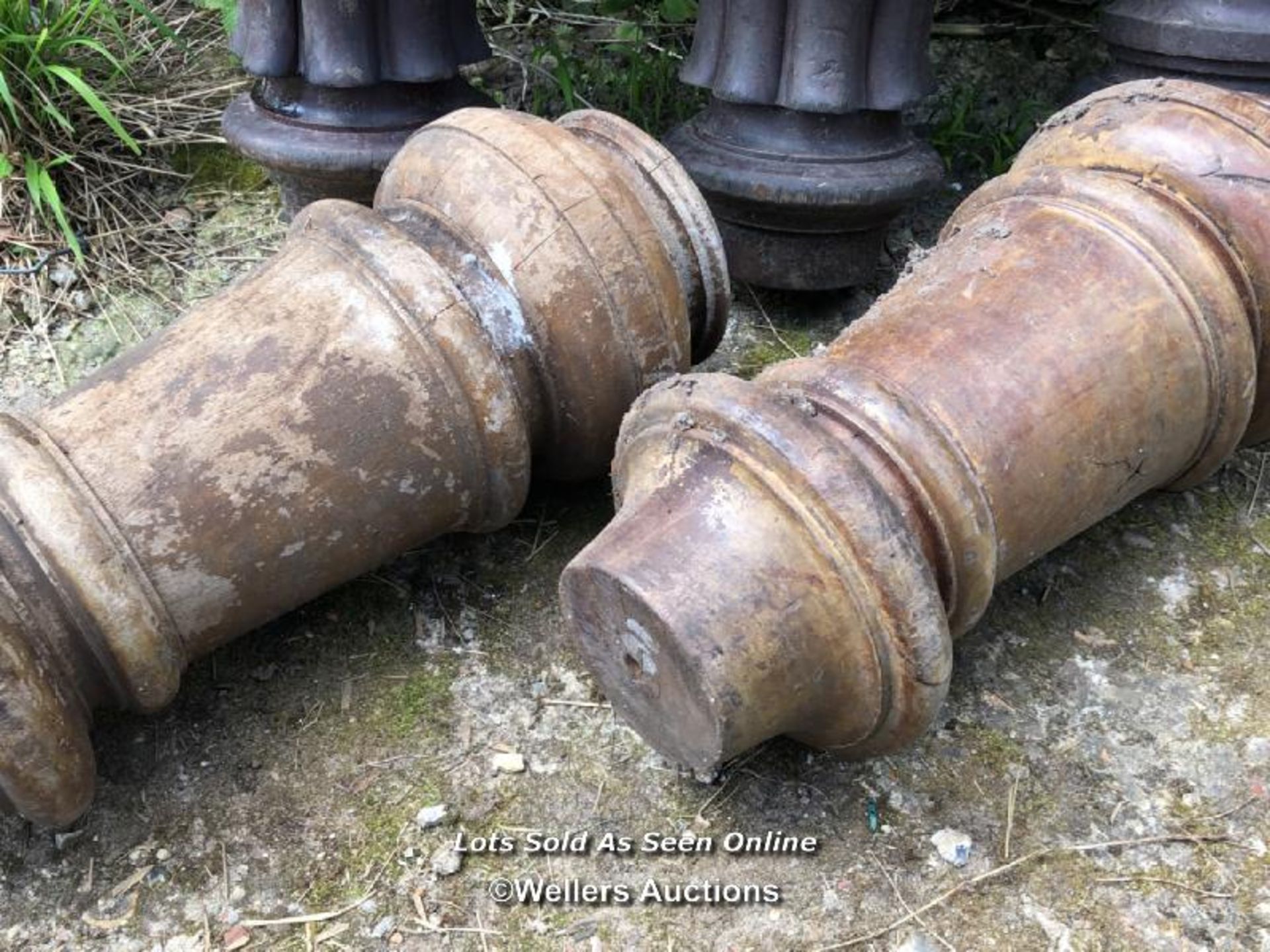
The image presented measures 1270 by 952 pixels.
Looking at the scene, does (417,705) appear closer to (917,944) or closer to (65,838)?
(65,838)

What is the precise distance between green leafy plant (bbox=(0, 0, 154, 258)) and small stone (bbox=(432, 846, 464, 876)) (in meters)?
1.74

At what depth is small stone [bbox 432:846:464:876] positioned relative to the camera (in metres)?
1.72

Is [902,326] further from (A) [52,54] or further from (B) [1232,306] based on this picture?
(A) [52,54]

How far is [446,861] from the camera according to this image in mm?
1732

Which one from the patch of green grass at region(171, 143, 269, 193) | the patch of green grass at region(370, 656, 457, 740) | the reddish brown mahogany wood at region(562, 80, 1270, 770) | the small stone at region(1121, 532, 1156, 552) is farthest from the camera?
the patch of green grass at region(171, 143, 269, 193)

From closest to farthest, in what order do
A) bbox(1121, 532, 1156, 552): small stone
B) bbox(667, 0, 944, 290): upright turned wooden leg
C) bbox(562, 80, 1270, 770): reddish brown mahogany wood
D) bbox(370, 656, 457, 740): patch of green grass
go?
bbox(562, 80, 1270, 770): reddish brown mahogany wood → bbox(370, 656, 457, 740): patch of green grass → bbox(1121, 532, 1156, 552): small stone → bbox(667, 0, 944, 290): upright turned wooden leg

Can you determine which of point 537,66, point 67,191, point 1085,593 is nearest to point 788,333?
point 1085,593

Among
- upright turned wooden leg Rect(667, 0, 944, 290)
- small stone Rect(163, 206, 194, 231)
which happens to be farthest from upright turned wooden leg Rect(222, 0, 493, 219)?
upright turned wooden leg Rect(667, 0, 944, 290)

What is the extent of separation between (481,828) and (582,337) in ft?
2.40

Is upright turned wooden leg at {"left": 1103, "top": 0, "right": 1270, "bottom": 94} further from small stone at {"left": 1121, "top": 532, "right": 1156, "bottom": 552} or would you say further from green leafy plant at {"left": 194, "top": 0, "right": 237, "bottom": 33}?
green leafy plant at {"left": 194, "top": 0, "right": 237, "bottom": 33}

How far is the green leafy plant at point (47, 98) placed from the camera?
9.32 feet

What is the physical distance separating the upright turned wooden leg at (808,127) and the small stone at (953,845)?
1273mm

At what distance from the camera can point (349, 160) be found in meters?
2.62

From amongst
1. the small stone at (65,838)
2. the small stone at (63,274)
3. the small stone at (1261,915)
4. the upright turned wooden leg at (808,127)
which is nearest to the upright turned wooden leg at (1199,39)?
the upright turned wooden leg at (808,127)
